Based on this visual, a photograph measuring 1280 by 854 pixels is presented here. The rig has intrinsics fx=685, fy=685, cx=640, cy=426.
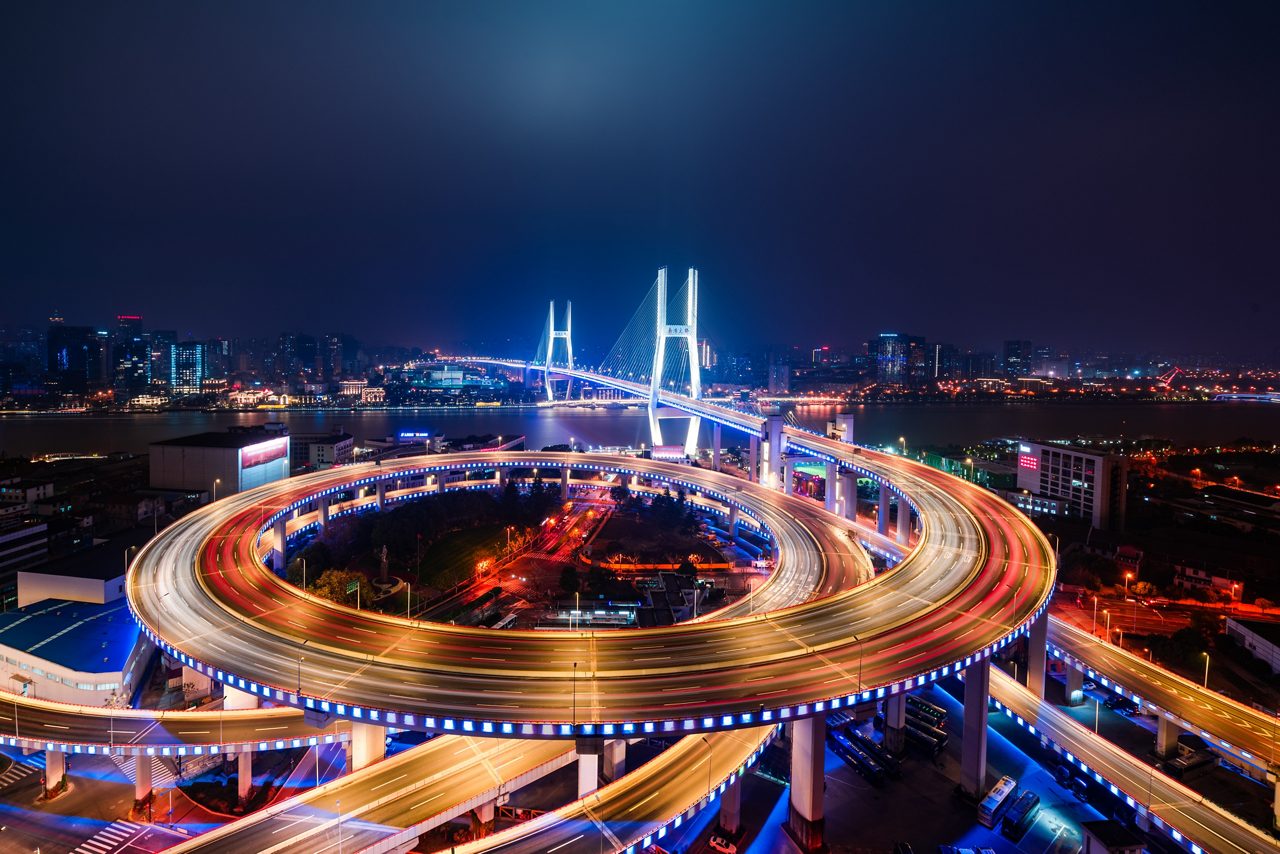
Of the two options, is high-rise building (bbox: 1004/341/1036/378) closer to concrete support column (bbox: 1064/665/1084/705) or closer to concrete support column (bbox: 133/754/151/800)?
concrete support column (bbox: 1064/665/1084/705)

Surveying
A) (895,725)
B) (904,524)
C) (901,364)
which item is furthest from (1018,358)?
(895,725)

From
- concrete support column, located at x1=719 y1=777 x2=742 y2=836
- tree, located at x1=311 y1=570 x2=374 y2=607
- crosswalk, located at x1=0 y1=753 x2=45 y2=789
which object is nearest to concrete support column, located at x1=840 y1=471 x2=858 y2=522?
concrete support column, located at x1=719 y1=777 x2=742 y2=836

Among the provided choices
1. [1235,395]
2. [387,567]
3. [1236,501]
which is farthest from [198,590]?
[1235,395]

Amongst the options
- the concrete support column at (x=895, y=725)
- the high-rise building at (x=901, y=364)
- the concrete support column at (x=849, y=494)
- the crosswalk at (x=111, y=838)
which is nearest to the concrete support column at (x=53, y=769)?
the crosswalk at (x=111, y=838)

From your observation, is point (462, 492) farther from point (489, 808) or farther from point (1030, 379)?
point (1030, 379)

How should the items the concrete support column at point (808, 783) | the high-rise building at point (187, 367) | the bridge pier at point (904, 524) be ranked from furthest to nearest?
the high-rise building at point (187, 367) → the bridge pier at point (904, 524) → the concrete support column at point (808, 783)

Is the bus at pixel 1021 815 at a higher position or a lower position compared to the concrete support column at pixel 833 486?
lower

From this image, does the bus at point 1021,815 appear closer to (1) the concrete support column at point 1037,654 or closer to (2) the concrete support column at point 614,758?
(1) the concrete support column at point 1037,654
